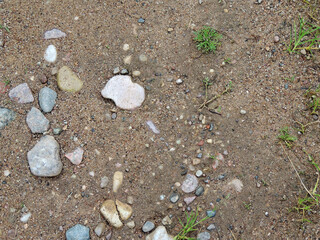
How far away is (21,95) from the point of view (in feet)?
8.75

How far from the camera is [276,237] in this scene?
2434 mm

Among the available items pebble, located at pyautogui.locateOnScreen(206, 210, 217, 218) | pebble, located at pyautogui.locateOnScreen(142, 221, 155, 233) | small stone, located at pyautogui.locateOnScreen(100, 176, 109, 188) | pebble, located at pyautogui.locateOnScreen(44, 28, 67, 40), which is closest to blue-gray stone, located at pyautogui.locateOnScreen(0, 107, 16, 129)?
pebble, located at pyautogui.locateOnScreen(44, 28, 67, 40)

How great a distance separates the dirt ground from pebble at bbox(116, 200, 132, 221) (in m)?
0.07

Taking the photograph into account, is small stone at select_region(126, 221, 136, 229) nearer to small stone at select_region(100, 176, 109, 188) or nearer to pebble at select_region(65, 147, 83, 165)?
small stone at select_region(100, 176, 109, 188)

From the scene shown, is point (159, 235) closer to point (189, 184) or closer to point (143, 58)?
point (189, 184)

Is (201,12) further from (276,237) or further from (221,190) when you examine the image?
(276,237)

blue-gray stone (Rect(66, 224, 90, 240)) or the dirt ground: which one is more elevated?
the dirt ground

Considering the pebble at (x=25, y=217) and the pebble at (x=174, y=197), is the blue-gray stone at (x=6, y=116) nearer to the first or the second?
the pebble at (x=25, y=217)

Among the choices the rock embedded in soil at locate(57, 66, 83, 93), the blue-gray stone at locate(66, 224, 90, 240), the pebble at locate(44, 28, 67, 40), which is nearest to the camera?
the blue-gray stone at locate(66, 224, 90, 240)

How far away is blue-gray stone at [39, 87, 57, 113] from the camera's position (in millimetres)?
2631

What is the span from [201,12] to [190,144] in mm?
1221

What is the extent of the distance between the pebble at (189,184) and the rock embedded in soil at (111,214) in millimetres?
555

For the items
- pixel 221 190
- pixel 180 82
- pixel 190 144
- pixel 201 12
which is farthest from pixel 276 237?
pixel 201 12

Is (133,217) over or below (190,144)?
below
